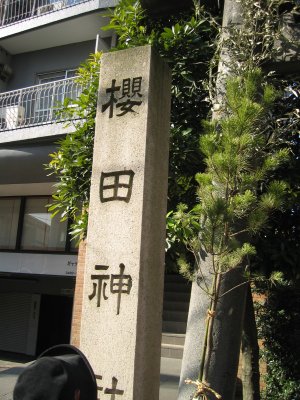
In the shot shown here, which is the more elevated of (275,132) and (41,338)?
(275,132)

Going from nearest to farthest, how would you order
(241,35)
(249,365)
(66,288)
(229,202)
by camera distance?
(229,202) < (241,35) < (249,365) < (66,288)

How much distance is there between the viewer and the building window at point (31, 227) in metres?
13.5

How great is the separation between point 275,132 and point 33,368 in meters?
2.58

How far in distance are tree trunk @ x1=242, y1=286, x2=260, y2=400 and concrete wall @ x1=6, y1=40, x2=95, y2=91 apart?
9.47 meters

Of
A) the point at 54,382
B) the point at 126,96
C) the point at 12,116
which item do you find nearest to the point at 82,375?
the point at 54,382

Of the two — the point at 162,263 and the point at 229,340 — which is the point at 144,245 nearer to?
the point at 162,263

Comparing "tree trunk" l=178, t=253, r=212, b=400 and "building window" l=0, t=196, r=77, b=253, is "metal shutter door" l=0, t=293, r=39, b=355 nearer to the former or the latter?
"building window" l=0, t=196, r=77, b=253

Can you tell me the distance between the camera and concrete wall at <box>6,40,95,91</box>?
520 inches

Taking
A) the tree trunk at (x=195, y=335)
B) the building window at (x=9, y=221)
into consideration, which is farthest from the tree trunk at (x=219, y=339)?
the building window at (x=9, y=221)

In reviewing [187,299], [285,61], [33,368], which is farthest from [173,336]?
[33,368]

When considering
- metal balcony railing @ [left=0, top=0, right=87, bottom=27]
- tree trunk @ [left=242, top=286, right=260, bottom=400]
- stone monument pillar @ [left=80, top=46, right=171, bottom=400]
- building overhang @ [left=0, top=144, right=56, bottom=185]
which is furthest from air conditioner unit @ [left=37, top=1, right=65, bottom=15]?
tree trunk @ [left=242, top=286, right=260, bottom=400]

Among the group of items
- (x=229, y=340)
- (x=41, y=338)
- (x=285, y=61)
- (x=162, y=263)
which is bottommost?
(x=41, y=338)

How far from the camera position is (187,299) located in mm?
10273

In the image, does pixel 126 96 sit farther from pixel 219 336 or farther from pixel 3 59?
pixel 3 59
